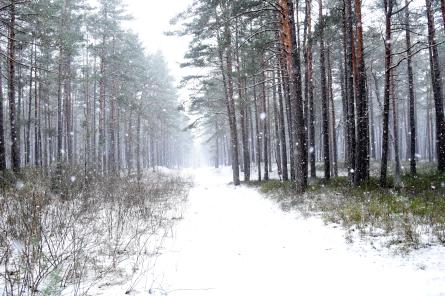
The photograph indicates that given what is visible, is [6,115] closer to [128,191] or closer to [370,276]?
[128,191]

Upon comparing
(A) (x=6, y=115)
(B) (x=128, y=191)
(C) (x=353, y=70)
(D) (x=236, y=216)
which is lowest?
(D) (x=236, y=216)

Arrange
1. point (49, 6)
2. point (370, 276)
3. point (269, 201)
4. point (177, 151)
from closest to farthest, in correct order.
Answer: point (370, 276), point (269, 201), point (49, 6), point (177, 151)

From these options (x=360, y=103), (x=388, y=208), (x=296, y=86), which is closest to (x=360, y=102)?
(x=360, y=103)

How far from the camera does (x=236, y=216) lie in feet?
28.2

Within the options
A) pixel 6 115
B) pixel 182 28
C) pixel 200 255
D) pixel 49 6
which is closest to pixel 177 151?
pixel 6 115

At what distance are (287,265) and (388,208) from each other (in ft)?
12.0

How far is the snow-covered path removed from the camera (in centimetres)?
345

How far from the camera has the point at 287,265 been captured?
14.4 ft

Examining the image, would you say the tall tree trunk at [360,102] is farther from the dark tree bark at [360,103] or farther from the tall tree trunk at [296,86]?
the tall tree trunk at [296,86]

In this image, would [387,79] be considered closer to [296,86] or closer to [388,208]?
[296,86]

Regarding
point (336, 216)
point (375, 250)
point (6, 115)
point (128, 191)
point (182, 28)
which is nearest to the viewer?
point (375, 250)

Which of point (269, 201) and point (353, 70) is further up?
point (353, 70)

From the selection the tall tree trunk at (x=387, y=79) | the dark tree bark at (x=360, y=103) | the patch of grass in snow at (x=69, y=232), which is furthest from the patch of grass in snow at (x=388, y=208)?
the patch of grass in snow at (x=69, y=232)

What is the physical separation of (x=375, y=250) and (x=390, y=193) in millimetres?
4701
